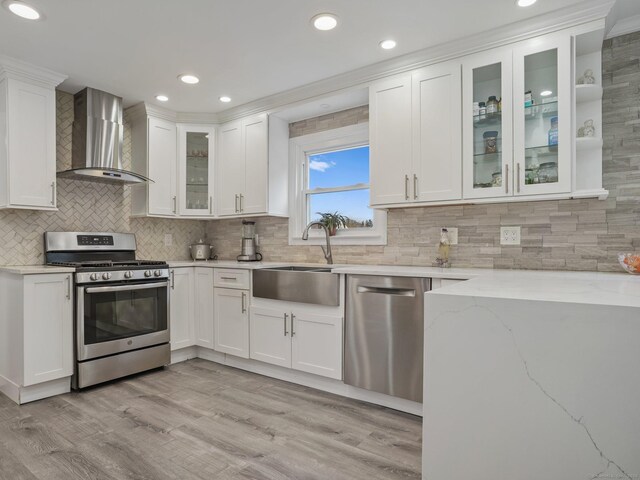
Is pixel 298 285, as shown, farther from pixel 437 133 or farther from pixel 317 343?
pixel 437 133

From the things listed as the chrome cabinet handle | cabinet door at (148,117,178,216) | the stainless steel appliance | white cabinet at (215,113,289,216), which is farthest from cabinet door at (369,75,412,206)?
cabinet door at (148,117,178,216)

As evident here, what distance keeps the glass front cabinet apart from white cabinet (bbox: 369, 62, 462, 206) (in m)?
0.08

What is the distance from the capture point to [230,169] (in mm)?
3902

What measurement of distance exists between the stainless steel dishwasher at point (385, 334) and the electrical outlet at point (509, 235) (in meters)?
0.75

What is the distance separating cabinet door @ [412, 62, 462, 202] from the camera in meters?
2.55

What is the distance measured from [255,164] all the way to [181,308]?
1.53 metres

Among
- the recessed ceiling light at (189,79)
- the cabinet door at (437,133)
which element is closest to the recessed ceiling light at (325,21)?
the cabinet door at (437,133)

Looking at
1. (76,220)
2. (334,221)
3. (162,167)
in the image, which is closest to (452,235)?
(334,221)

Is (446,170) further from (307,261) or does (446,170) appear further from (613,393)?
(613,393)

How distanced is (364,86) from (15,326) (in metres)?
3.09

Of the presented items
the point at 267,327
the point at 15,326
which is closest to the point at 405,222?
the point at 267,327

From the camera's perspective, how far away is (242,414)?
2.40 metres

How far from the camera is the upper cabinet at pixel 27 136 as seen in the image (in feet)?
9.21

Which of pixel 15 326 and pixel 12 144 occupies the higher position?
pixel 12 144
